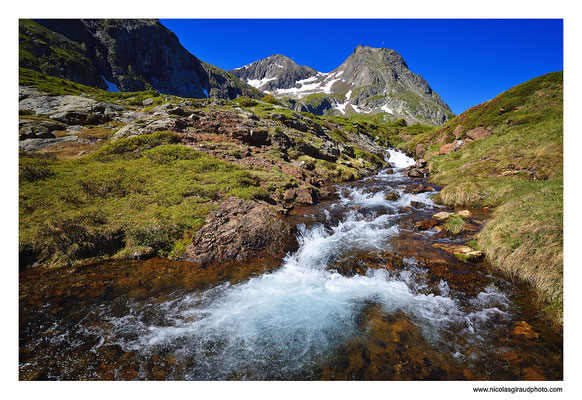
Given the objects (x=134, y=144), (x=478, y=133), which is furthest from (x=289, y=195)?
(x=478, y=133)

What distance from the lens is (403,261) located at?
9.39 meters

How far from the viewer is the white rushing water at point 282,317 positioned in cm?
563

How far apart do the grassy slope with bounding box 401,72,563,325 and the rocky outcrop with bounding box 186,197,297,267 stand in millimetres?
9129

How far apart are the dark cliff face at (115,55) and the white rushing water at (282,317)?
5164 inches

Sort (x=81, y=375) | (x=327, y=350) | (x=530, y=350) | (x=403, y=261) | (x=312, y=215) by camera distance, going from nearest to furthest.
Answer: (x=81, y=375) → (x=530, y=350) → (x=327, y=350) → (x=403, y=261) → (x=312, y=215)

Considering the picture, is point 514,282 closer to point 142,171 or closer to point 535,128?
point 142,171

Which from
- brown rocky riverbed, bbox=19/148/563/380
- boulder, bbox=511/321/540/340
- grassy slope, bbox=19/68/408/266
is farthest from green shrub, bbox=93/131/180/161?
boulder, bbox=511/321/540/340

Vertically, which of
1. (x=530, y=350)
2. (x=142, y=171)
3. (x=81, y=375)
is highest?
(x=142, y=171)

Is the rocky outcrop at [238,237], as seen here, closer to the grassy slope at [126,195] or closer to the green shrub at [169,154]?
the grassy slope at [126,195]

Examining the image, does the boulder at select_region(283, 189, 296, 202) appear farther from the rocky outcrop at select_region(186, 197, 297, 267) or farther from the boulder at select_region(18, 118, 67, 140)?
the boulder at select_region(18, 118, 67, 140)

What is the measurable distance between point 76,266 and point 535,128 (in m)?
41.8

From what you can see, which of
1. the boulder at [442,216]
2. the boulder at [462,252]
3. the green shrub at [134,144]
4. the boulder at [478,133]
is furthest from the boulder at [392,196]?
the boulder at [478,133]

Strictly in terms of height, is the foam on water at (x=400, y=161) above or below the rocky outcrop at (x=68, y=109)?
below
